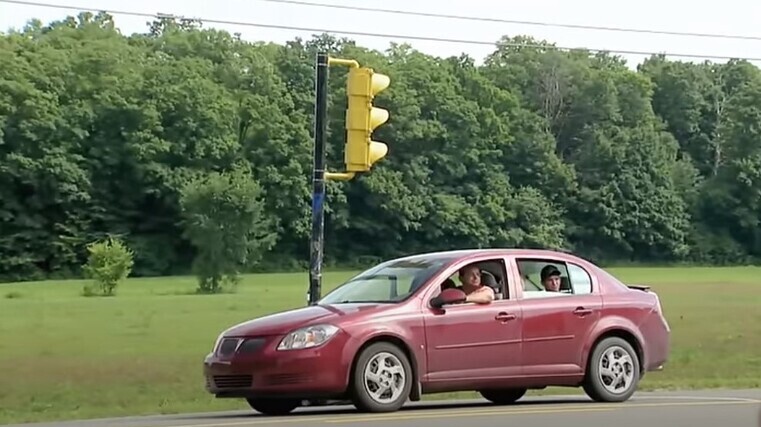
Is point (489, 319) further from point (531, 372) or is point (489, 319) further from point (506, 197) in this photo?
point (506, 197)

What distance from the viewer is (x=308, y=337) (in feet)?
44.4

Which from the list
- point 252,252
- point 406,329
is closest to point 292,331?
point 406,329

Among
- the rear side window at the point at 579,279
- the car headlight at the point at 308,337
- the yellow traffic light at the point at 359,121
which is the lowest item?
the car headlight at the point at 308,337

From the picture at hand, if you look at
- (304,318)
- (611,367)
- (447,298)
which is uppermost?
(447,298)

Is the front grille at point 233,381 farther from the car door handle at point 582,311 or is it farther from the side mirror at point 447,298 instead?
the car door handle at point 582,311

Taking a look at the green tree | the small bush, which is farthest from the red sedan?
the green tree

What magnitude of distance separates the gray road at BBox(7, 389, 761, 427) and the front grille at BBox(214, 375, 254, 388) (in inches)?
12.4

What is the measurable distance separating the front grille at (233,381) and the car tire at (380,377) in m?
0.97

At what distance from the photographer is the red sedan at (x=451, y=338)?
13586 mm

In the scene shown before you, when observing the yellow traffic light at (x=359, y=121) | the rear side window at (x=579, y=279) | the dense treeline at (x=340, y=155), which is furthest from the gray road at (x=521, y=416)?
the dense treeline at (x=340, y=155)

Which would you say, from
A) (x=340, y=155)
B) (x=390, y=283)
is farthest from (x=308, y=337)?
(x=340, y=155)

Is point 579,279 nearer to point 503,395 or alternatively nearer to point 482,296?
point 482,296

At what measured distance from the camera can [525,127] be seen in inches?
4072

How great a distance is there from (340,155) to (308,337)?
6999cm
